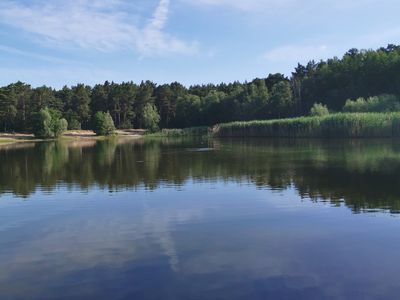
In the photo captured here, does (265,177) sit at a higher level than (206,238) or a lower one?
higher

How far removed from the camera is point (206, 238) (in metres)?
11.6

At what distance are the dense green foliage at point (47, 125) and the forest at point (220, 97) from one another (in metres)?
7.44

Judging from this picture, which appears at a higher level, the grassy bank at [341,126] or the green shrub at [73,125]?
the green shrub at [73,125]

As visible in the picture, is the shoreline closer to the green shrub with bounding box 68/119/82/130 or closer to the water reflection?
the green shrub with bounding box 68/119/82/130

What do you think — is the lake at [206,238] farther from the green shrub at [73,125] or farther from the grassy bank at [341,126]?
the green shrub at [73,125]

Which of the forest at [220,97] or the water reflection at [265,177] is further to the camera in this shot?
the forest at [220,97]

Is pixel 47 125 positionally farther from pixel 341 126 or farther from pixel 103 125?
pixel 341 126

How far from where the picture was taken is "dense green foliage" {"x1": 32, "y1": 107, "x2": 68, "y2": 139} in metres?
103

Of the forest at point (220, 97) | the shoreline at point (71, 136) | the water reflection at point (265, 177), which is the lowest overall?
the water reflection at point (265, 177)

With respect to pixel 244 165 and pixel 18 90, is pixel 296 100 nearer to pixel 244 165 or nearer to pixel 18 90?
pixel 18 90

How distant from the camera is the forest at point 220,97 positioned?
293 ft

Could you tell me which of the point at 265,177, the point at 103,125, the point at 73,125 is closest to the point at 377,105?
the point at 265,177

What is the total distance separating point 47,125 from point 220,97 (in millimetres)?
48686

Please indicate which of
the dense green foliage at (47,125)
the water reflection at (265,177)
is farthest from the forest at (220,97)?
the water reflection at (265,177)
